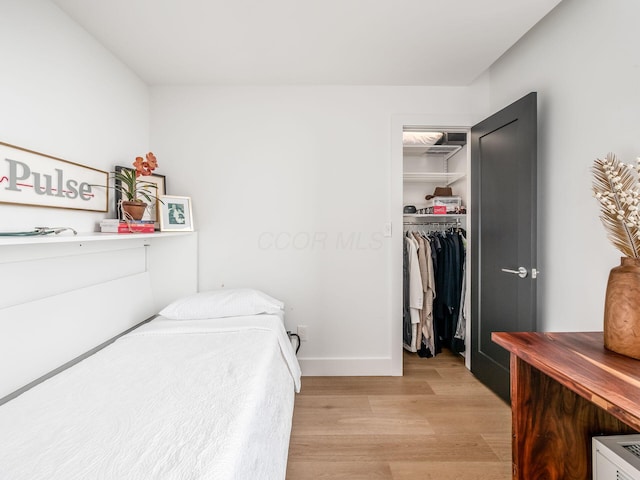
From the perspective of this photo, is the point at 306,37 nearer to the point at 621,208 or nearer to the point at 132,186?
the point at 132,186

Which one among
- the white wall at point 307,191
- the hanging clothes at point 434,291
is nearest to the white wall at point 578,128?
the white wall at point 307,191

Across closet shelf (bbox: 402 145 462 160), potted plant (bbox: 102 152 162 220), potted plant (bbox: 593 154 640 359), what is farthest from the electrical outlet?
closet shelf (bbox: 402 145 462 160)

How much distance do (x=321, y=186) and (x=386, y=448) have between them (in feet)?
6.14

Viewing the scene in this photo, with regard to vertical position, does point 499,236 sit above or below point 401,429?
above

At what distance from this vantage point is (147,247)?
238 centimetres


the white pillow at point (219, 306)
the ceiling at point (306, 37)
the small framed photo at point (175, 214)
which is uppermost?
the ceiling at point (306, 37)

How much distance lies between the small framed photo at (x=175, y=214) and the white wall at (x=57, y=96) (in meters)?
0.39

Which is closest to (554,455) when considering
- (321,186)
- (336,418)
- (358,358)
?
(336,418)

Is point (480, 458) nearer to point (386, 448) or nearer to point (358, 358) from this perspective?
point (386, 448)

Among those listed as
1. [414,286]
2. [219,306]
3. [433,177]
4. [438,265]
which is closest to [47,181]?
[219,306]

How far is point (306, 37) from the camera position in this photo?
1.86 meters

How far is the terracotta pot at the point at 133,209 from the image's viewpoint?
1913 mm

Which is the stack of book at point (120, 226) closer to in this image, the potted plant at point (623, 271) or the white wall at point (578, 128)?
the potted plant at point (623, 271)

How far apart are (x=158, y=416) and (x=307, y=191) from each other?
1861 mm
